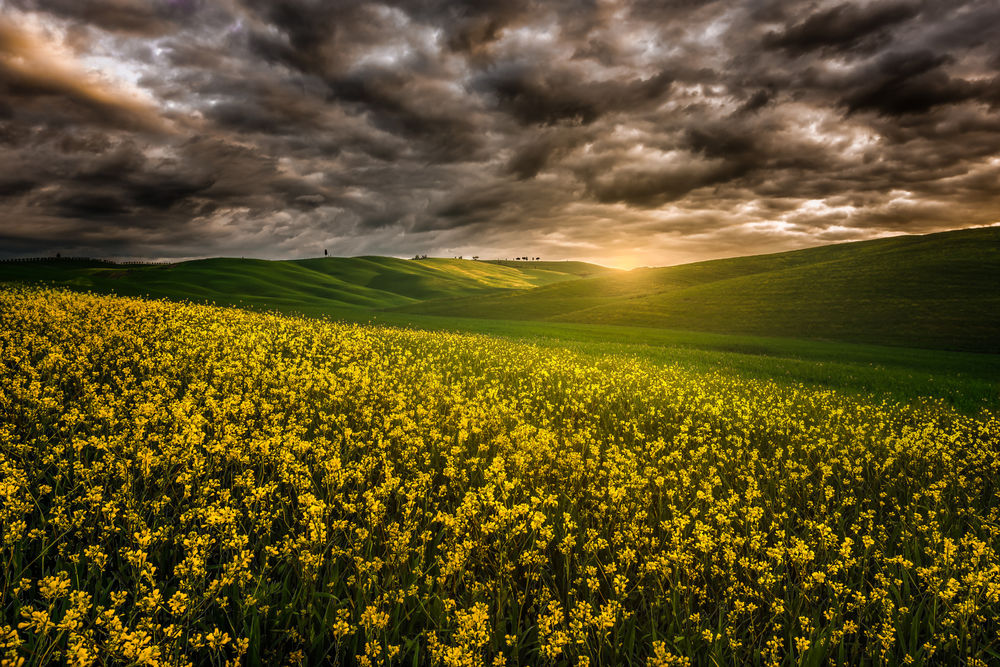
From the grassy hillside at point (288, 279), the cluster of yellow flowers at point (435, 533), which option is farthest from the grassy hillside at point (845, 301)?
the cluster of yellow flowers at point (435, 533)

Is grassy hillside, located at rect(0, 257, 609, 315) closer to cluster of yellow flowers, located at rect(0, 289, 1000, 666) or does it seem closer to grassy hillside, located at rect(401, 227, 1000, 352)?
grassy hillside, located at rect(401, 227, 1000, 352)

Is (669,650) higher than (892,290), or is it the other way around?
(892,290)

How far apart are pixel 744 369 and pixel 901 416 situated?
9327 millimetres

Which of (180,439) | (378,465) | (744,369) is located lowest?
(744,369)

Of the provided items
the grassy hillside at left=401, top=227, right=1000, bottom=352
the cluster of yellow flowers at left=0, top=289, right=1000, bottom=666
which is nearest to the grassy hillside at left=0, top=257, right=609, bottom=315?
the grassy hillside at left=401, top=227, right=1000, bottom=352

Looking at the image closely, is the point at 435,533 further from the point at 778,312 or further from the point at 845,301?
the point at 845,301

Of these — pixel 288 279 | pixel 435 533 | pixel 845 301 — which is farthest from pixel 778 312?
pixel 288 279

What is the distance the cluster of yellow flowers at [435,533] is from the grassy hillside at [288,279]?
61.1 meters

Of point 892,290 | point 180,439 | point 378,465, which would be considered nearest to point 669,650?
point 378,465

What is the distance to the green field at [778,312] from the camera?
2284cm

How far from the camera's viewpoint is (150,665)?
2293 millimetres

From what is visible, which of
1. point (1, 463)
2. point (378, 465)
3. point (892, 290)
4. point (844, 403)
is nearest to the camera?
point (1, 463)

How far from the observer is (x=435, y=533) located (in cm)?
430

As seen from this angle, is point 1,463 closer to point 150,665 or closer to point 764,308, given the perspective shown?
point 150,665
